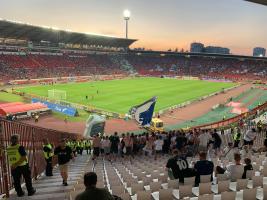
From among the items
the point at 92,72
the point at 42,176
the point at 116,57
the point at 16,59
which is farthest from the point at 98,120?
the point at 116,57

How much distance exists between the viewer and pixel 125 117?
1534 inches

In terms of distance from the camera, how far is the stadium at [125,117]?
8.05 metres

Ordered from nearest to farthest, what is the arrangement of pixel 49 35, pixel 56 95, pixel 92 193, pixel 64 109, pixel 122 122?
pixel 92 193 < pixel 122 122 < pixel 64 109 < pixel 56 95 < pixel 49 35

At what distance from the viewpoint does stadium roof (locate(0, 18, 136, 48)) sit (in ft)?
243

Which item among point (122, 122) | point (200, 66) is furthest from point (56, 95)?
point (200, 66)

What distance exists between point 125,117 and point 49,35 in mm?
55859

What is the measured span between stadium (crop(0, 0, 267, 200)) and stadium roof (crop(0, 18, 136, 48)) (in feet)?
0.99

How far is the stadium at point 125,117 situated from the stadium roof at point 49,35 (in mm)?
301

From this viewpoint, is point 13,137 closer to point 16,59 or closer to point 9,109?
point 9,109

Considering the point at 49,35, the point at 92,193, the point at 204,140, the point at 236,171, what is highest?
the point at 49,35

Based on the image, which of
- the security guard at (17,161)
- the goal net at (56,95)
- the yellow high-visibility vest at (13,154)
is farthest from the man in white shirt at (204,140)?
the goal net at (56,95)

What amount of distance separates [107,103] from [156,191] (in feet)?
135

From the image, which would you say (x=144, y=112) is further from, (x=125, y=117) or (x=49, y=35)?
(x=49, y=35)

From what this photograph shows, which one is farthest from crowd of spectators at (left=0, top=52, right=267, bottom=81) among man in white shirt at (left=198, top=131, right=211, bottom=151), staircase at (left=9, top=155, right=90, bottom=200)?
staircase at (left=9, top=155, right=90, bottom=200)
